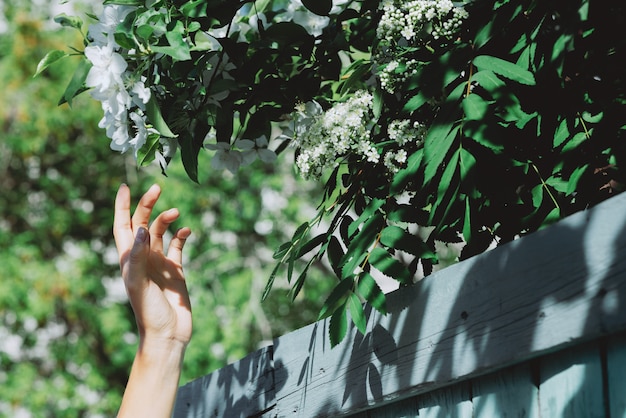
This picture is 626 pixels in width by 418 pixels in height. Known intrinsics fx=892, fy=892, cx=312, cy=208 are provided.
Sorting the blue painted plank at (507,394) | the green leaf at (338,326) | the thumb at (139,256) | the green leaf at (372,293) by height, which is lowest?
the blue painted plank at (507,394)

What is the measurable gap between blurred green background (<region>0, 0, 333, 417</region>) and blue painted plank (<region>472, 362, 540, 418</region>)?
21.0 feet

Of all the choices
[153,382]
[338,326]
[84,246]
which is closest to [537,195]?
[338,326]

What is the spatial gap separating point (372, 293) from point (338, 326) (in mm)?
103

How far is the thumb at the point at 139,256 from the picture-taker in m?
2.04

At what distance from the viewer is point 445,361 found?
5.57 feet

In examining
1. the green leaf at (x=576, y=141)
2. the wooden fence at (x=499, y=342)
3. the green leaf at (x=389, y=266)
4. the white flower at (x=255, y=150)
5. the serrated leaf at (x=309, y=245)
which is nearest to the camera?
the wooden fence at (x=499, y=342)

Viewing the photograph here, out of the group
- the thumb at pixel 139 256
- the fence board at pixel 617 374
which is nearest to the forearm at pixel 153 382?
the thumb at pixel 139 256

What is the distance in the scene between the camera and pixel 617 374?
1425mm

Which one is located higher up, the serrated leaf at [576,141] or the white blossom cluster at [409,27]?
the white blossom cluster at [409,27]

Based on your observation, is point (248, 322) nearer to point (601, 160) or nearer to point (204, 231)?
point (204, 231)

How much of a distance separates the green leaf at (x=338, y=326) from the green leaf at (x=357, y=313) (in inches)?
0.8

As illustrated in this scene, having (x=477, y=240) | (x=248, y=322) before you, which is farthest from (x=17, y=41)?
(x=477, y=240)

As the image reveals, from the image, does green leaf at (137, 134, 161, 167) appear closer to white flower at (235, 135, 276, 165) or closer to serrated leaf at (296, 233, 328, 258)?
white flower at (235, 135, 276, 165)

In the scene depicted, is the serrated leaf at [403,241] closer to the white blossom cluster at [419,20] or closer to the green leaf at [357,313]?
the green leaf at [357,313]
